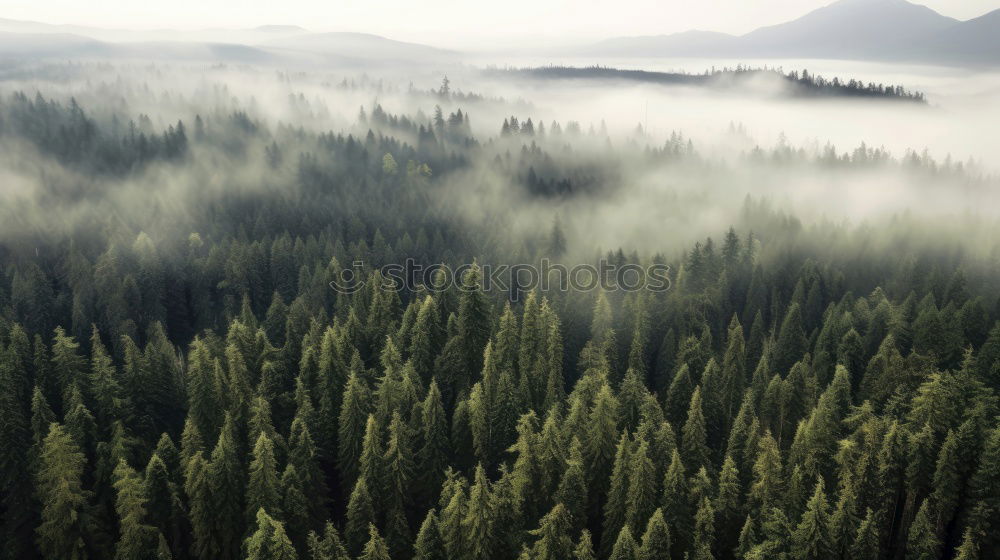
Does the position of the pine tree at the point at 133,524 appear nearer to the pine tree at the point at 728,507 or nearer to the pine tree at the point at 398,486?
the pine tree at the point at 398,486

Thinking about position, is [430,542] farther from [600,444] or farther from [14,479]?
[14,479]

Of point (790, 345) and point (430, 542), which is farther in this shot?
point (790, 345)

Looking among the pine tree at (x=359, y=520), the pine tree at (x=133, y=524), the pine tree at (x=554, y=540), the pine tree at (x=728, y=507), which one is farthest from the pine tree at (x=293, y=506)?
the pine tree at (x=728, y=507)

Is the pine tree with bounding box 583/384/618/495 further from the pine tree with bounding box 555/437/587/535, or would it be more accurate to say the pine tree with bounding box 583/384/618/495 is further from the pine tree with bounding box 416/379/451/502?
the pine tree with bounding box 416/379/451/502

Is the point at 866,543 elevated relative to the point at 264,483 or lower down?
elevated

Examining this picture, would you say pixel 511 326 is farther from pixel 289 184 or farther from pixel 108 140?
pixel 108 140

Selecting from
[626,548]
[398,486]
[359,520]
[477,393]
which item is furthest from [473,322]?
[626,548]

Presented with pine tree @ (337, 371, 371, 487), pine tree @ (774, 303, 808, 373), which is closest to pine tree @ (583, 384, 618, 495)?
pine tree @ (337, 371, 371, 487)
